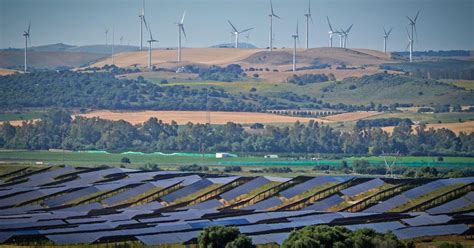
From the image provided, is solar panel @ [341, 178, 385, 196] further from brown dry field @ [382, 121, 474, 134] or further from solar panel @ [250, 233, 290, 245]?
brown dry field @ [382, 121, 474, 134]

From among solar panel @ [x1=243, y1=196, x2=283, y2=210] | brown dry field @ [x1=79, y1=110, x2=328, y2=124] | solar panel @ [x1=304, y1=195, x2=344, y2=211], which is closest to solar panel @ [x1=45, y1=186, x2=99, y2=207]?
solar panel @ [x1=243, y1=196, x2=283, y2=210]

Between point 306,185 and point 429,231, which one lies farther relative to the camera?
point 306,185

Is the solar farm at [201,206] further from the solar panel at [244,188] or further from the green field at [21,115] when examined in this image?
the green field at [21,115]

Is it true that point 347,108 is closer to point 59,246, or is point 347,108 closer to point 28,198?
point 28,198

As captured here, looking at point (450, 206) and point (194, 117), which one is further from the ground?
point (194, 117)

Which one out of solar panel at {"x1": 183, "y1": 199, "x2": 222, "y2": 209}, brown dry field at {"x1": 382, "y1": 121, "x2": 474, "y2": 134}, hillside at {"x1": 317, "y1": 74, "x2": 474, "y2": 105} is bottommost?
solar panel at {"x1": 183, "y1": 199, "x2": 222, "y2": 209}

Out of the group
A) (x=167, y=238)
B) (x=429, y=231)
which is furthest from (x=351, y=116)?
(x=167, y=238)

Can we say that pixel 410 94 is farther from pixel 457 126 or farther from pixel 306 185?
pixel 306 185
